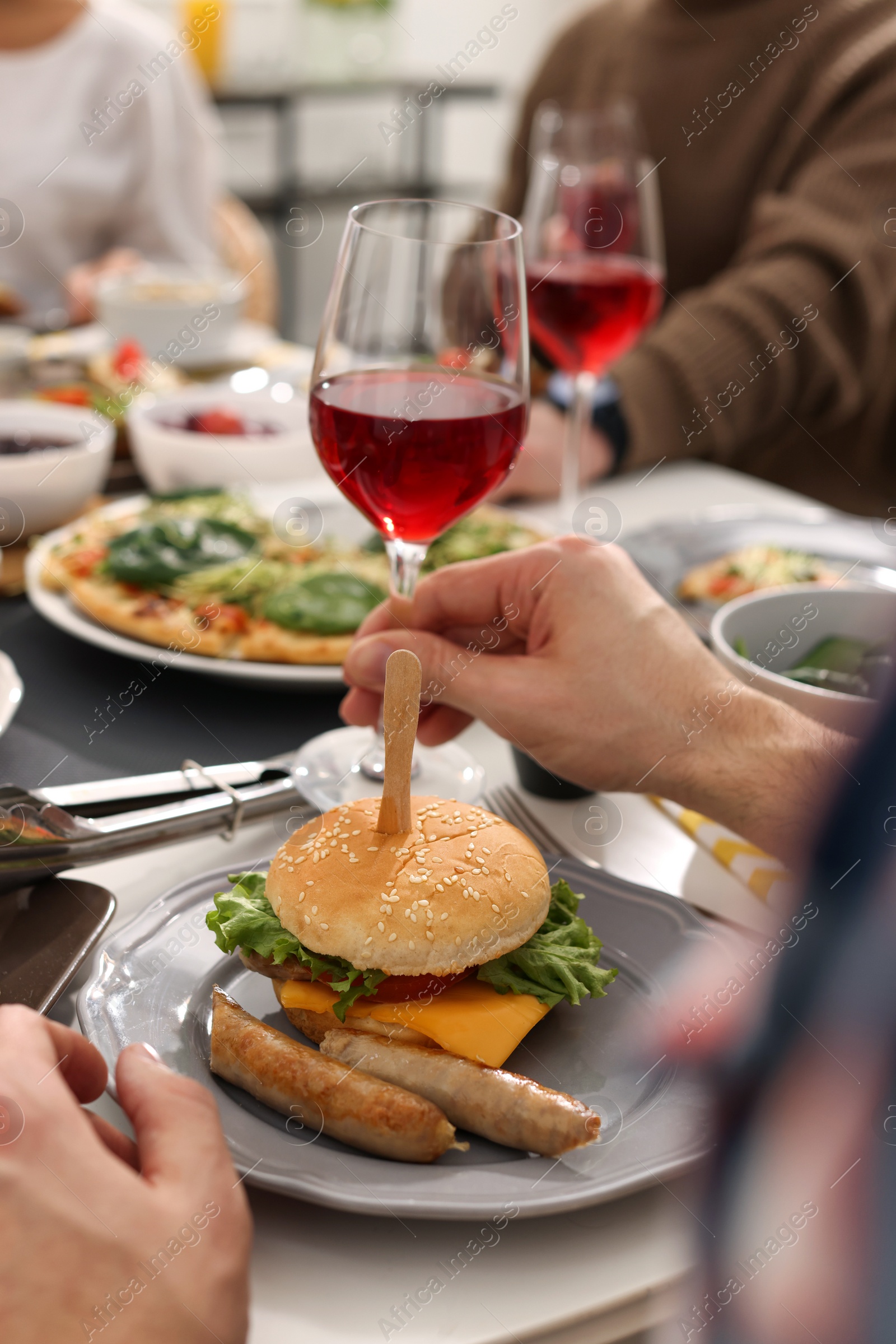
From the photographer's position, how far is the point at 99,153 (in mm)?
3865

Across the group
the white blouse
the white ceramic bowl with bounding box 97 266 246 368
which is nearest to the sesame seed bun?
the white ceramic bowl with bounding box 97 266 246 368

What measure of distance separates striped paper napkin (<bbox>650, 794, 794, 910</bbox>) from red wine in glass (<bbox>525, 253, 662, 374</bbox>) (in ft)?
2.92

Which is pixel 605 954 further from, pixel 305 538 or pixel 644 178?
pixel 644 178

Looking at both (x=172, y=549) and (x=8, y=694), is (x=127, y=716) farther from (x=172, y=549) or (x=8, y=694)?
(x=172, y=549)

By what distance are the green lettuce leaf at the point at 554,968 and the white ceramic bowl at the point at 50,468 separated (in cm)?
103

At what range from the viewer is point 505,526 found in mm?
1567

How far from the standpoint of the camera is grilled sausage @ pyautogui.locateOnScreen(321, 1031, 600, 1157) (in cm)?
60

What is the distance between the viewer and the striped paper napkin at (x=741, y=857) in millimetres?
920

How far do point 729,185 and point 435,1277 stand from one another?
2846 mm

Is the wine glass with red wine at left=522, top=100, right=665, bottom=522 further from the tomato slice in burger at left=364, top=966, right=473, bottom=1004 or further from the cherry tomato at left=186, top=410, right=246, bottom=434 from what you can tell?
the tomato slice in burger at left=364, top=966, right=473, bottom=1004

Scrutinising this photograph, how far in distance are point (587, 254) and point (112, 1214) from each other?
61.7 inches

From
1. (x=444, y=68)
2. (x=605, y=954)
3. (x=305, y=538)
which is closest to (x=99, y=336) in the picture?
(x=305, y=538)

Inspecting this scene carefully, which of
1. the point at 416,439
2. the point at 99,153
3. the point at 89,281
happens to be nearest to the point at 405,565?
the point at 416,439

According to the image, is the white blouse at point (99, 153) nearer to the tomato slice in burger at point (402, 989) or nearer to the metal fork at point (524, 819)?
the metal fork at point (524, 819)
